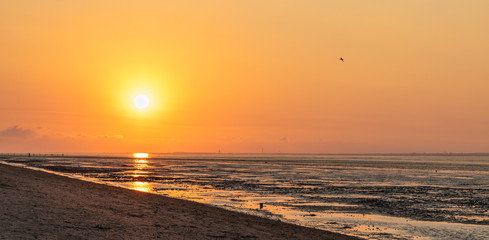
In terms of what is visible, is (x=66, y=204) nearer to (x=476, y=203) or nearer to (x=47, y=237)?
(x=47, y=237)

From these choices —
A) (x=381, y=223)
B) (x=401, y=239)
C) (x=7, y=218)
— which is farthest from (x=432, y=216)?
(x=7, y=218)

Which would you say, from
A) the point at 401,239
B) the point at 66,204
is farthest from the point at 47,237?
the point at 401,239

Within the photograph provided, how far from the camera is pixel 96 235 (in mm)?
18344

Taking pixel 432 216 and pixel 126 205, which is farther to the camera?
pixel 432 216

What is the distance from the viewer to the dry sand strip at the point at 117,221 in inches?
729

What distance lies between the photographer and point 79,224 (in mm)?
20078

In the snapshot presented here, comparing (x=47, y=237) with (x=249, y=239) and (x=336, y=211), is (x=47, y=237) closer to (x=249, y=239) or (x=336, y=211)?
(x=249, y=239)

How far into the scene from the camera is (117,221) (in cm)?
2198

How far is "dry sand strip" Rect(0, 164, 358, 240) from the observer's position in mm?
18516

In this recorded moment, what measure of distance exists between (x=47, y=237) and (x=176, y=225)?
271 inches

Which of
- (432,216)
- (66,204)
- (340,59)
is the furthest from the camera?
(340,59)

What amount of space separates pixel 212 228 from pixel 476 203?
92.4ft

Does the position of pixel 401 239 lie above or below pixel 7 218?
below

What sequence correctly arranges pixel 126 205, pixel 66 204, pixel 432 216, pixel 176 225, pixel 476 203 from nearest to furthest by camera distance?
pixel 176 225 < pixel 66 204 < pixel 126 205 < pixel 432 216 < pixel 476 203
